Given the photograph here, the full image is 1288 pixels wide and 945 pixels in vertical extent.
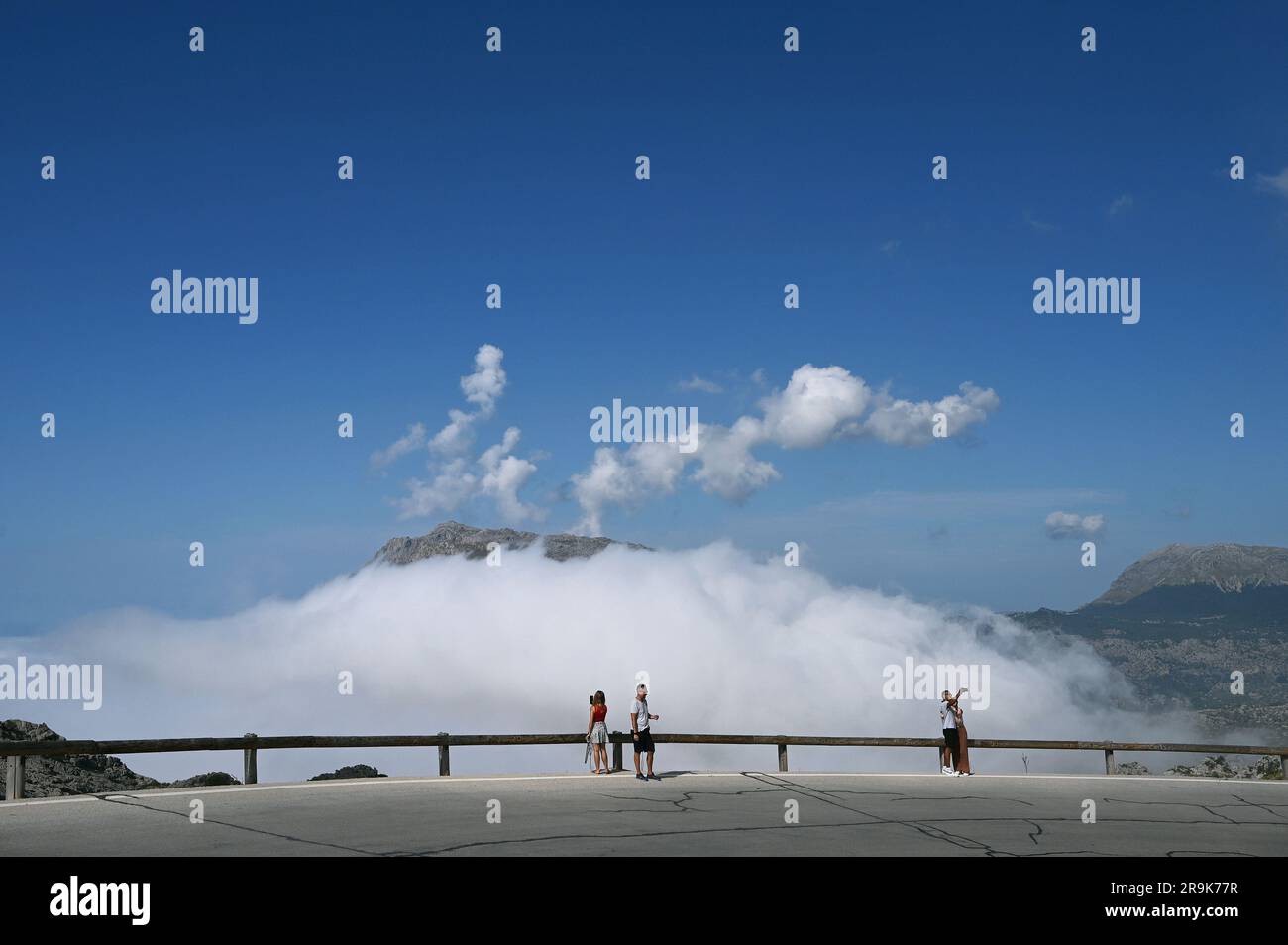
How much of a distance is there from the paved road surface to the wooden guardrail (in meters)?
0.67

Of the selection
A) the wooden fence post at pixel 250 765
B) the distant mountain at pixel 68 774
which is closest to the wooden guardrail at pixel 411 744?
the wooden fence post at pixel 250 765

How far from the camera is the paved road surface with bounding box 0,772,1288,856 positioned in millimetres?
12398

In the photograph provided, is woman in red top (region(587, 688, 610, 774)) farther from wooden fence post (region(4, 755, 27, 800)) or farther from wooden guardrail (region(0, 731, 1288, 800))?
wooden fence post (region(4, 755, 27, 800))

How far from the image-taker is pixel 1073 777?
21.5 metres

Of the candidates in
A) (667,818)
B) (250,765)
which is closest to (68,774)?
(250,765)

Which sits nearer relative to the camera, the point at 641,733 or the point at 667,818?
the point at 667,818

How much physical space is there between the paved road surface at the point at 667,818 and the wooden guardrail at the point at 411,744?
666 mm

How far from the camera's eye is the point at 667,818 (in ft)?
48.5

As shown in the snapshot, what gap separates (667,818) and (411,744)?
7.29 meters

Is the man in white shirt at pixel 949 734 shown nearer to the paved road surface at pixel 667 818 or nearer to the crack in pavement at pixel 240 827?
the paved road surface at pixel 667 818

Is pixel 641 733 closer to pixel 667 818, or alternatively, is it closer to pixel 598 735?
pixel 598 735
